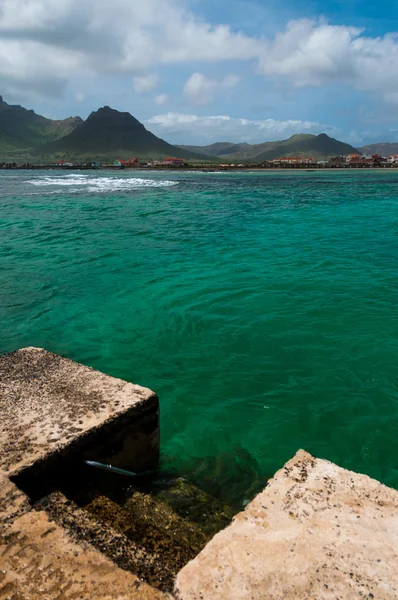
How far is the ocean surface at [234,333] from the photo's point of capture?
496cm

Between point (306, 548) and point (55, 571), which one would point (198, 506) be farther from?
point (55, 571)

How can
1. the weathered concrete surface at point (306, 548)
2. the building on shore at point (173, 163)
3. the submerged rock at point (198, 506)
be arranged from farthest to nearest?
1. the building on shore at point (173, 163)
2. the submerged rock at point (198, 506)
3. the weathered concrete surface at point (306, 548)

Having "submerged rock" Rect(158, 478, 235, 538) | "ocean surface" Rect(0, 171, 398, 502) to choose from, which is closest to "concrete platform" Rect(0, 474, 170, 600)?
"submerged rock" Rect(158, 478, 235, 538)

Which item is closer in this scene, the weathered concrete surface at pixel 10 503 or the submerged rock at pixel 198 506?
the weathered concrete surface at pixel 10 503

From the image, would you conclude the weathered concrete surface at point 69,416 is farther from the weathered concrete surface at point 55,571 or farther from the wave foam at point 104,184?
the wave foam at point 104,184

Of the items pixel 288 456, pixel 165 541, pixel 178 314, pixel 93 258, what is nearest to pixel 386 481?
pixel 288 456

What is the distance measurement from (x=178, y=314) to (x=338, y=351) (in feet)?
11.9

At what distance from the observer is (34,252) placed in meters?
14.9

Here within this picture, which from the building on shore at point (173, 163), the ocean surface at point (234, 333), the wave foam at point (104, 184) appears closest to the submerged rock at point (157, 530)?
the ocean surface at point (234, 333)

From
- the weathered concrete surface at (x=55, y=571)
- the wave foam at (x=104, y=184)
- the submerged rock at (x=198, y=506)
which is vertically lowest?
the submerged rock at (x=198, y=506)

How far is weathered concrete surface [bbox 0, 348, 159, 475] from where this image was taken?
3021mm

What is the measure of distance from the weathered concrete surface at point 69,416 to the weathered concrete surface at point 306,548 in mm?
1327

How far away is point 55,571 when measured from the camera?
219cm

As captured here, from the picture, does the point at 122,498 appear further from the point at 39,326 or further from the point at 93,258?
the point at 93,258
